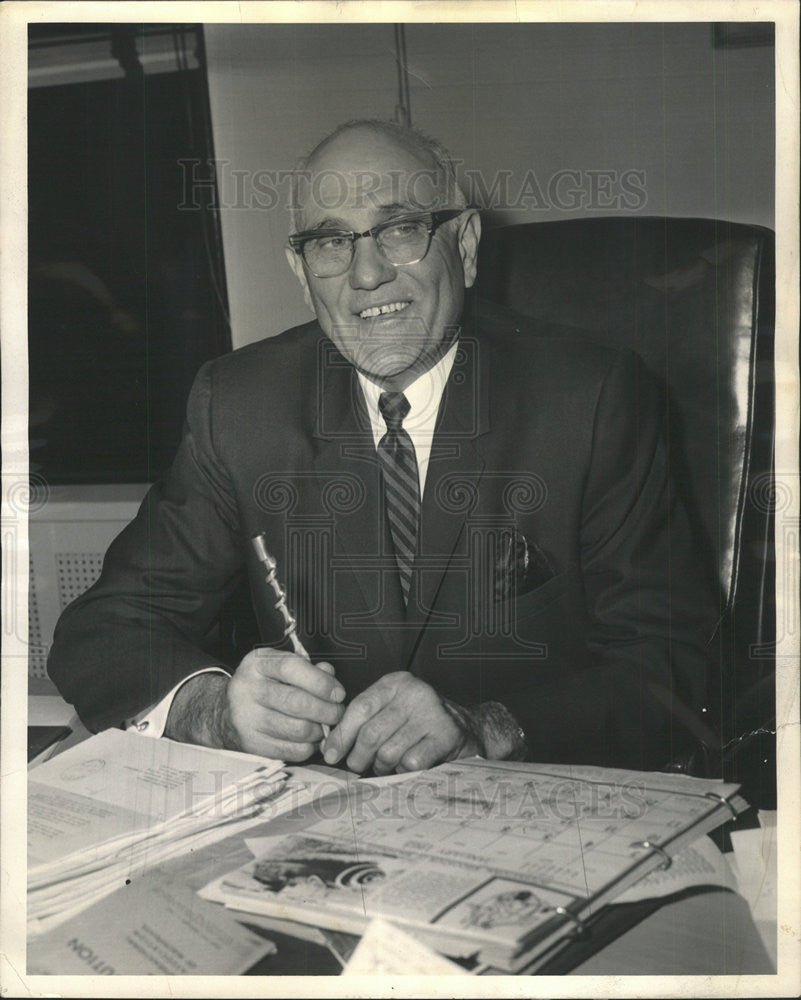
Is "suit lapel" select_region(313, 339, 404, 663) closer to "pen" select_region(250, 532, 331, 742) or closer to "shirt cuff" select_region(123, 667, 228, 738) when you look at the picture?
"pen" select_region(250, 532, 331, 742)

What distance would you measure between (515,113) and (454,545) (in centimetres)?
54

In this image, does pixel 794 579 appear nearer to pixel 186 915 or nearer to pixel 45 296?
pixel 186 915

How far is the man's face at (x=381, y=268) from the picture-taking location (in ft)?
3.74

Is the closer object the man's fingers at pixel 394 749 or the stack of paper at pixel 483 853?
the stack of paper at pixel 483 853

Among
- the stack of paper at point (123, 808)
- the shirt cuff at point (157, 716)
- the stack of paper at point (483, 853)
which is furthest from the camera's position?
the shirt cuff at point (157, 716)

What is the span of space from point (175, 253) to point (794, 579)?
89 centimetres

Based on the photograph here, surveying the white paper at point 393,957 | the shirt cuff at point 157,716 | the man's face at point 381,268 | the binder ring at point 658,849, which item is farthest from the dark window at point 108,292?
the binder ring at point 658,849

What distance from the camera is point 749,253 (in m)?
1.19

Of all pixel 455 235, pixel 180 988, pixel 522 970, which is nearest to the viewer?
pixel 522 970

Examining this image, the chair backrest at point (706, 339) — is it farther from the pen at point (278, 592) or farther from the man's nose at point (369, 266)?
the pen at point (278, 592)

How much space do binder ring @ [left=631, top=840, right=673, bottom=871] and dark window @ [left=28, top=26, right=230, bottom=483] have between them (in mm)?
721

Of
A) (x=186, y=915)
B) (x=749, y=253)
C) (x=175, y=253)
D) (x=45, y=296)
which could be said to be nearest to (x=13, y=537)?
(x=45, y=296)

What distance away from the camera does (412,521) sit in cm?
117

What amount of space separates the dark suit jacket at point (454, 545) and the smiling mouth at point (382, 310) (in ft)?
0.20
